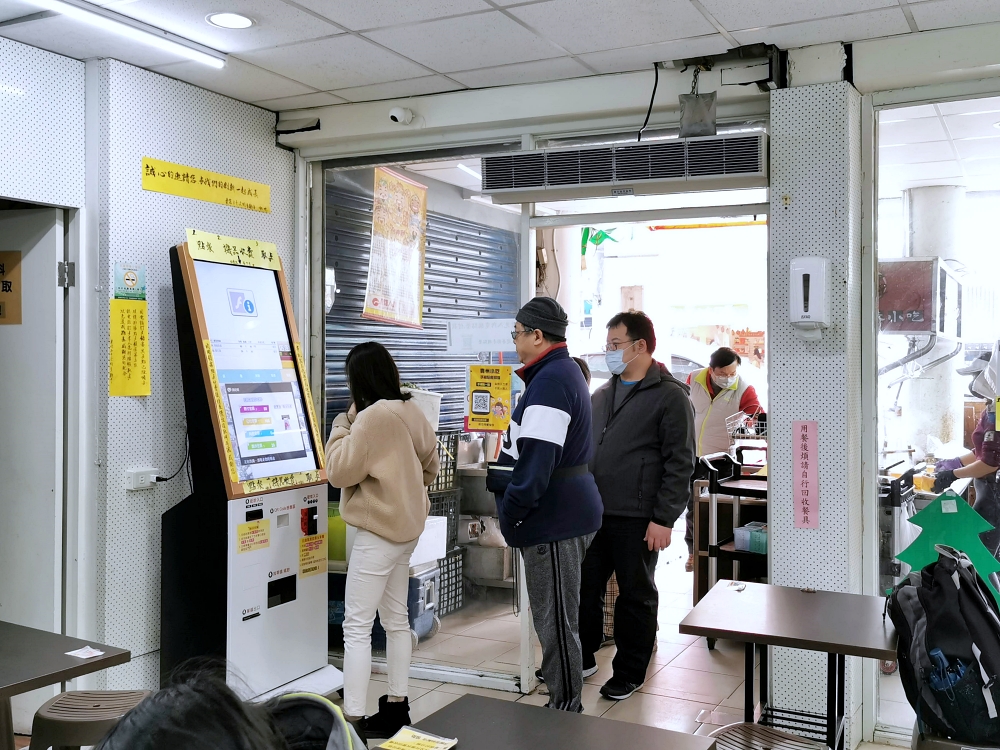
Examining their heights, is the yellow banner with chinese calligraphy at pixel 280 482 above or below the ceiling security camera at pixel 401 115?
below

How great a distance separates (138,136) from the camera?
3.76 metres

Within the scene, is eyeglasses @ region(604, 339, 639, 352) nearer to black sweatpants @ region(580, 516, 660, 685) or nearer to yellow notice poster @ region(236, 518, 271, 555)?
Result: black sweatpants @ region(580, 516, 660, 685)

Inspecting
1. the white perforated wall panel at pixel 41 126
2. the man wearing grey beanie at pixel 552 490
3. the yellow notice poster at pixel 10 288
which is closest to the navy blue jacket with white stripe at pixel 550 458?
the man wearing grey beanie at pixel 552 490

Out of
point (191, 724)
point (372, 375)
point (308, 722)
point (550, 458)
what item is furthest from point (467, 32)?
point (191, 724)

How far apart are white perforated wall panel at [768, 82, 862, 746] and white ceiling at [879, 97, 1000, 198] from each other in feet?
0.53

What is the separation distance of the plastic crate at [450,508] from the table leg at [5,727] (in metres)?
2.23

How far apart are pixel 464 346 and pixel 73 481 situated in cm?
179

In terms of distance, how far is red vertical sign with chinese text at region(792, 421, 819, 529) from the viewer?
3570 mm

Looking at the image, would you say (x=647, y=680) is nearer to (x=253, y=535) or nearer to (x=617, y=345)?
(x=617, y=345)

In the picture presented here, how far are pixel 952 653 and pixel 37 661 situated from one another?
2.19m

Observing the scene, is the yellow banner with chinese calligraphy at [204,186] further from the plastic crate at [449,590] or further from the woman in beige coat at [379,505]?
the plastic crate at [449,590]

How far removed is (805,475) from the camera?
11.8 feet

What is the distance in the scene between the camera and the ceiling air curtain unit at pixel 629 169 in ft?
11.7

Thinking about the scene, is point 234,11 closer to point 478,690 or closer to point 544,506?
point 544,506
